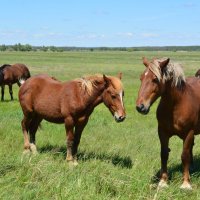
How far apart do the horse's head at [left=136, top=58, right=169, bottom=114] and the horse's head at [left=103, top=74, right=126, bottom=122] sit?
48.0 inches

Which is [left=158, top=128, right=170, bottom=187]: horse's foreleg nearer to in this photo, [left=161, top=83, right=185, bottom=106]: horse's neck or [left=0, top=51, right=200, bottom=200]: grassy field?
[left=0, top=51, right=200, bottom=200]: grassy field

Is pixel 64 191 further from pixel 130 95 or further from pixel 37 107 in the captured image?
pixel 130 95

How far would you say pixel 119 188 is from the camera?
17.6ft

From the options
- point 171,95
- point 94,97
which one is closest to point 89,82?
point 94,97

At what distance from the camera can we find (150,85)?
5.78 m

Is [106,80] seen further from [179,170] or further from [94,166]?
[179,170]

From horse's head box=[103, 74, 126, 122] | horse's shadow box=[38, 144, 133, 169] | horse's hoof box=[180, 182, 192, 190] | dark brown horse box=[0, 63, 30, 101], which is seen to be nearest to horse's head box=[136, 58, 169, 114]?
horse's head box=[103, 74, 126, 122]

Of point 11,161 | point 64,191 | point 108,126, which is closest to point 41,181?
point 64,191

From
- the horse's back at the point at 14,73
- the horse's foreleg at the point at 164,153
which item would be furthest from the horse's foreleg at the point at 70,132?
the horse's back at the point at 14,73

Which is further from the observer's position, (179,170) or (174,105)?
(179,170)

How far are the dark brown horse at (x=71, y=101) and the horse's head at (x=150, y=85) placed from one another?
49.6 inches

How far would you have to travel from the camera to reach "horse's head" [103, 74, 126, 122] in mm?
6995

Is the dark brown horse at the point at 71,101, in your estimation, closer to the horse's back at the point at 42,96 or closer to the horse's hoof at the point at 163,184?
the horse's back at the point at 42,96

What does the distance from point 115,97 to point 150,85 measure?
4.76 ft
